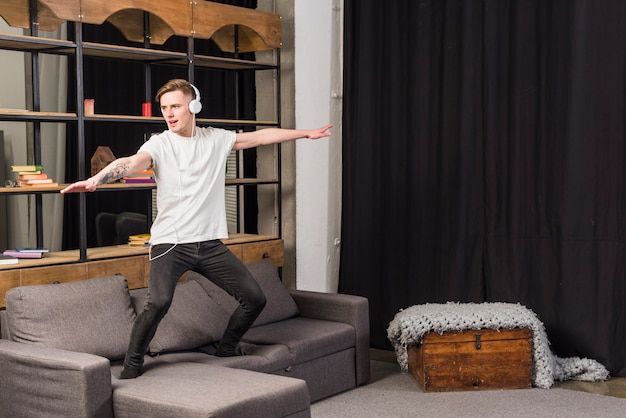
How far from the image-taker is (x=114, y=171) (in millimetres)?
3570

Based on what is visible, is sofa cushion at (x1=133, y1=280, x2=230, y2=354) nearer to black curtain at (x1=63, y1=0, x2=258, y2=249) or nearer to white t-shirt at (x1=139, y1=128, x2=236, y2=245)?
white t-shirt at (x1=139, y1=128, x2=236, y2=245)

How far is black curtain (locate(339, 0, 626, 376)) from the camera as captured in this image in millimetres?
4816

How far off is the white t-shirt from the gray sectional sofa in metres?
0.42

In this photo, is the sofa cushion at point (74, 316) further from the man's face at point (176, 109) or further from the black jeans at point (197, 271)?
the man's face at point (176, 109)

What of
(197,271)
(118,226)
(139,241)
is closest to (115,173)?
(197,271)

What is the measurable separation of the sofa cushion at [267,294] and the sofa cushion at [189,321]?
0.07 metres

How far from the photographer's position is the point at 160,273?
12.2 feet

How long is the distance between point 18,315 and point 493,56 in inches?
118

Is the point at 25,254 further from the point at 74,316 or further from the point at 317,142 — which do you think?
the point at 317,142

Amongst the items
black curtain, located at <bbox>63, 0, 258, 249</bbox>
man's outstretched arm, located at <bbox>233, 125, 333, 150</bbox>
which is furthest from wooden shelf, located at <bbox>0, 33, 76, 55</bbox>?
black curtain, located at <bbox>63, 0, 258, 249</bbox>

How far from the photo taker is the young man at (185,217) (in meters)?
3.65

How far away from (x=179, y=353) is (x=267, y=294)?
802 mm

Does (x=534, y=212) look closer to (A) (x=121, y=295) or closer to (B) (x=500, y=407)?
(B) (x=500, y=407)

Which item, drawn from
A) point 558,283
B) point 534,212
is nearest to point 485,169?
point 534,212
